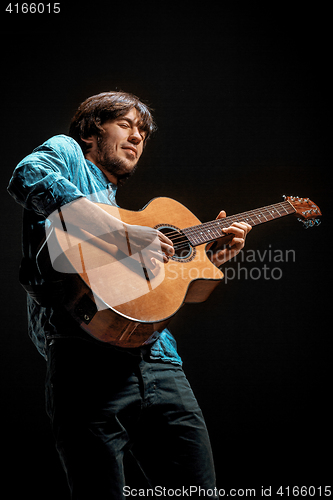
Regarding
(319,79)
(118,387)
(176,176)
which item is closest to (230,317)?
(176,176)

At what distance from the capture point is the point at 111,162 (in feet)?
5.57

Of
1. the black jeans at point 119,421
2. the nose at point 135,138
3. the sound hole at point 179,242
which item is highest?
the nose at point 135,138

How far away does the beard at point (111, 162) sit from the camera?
1.70 metres

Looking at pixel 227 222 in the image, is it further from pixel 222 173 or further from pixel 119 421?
pixel 119 421

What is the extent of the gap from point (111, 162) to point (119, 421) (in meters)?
1.15

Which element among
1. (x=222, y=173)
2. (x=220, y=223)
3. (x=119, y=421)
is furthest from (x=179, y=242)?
(x=222, y=173)

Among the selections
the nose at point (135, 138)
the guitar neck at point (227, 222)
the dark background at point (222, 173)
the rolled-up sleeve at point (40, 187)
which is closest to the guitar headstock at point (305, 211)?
the guitar neck at point (227, 222)

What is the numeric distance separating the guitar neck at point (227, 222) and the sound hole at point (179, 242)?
0.08 ft

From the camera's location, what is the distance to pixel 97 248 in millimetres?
1166

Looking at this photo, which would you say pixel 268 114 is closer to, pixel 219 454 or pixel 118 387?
pixel 118 387

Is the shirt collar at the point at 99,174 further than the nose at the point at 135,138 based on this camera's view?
No

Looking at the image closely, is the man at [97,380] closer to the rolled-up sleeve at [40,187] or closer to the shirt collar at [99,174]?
the rolled-up sleeve at [40,187]

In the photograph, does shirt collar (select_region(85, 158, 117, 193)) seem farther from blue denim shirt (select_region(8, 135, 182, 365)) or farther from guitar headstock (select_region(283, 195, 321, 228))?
guitar headstock (select_region(283, 195, 321, 228))

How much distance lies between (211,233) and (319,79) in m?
1.62
